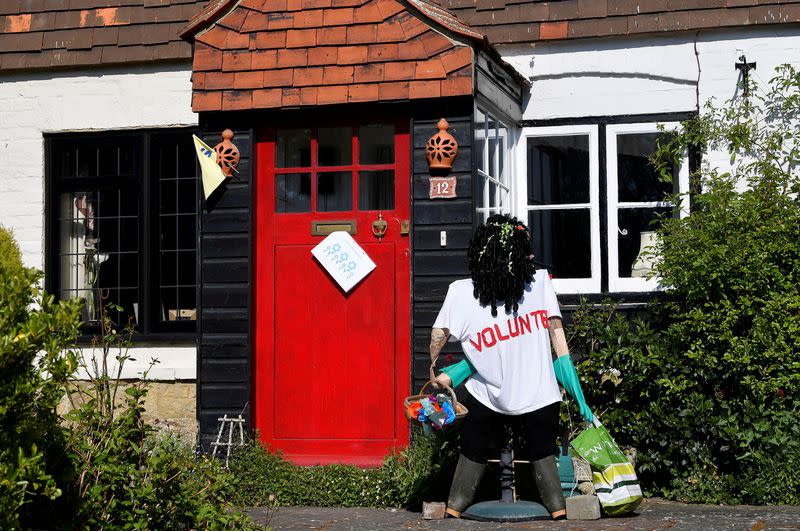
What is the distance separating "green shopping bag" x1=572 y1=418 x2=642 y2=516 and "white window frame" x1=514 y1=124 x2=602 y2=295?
8.11ft

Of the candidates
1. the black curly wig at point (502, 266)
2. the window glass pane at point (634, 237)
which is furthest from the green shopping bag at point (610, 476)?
the window glass pane at point (634, 237)

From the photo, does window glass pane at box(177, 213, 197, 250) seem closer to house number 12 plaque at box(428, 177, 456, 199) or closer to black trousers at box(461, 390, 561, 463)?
house number 12 plaque at box(428, 177, 456, 199)

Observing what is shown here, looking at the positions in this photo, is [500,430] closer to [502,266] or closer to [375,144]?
[502,266]

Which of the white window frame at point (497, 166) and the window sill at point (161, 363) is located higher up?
the white window frame at point (497, 166)

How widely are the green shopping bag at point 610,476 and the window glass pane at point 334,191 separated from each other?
268cm

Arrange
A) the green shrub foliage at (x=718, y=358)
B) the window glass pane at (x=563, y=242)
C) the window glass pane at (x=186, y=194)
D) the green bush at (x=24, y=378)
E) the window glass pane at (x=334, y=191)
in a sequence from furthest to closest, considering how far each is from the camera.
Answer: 1. the window glass pane at (x=186, y=194)
2. the window glass pane at (x=563, y=242)
3. the window glass pane at (x=334, y=191)
4. the green shrub foliage at (x=718, y=358)
5. the green bush at (x=24, y=378)

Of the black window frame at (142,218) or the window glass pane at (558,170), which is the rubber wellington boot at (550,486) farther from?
the black window frame at (142,218)

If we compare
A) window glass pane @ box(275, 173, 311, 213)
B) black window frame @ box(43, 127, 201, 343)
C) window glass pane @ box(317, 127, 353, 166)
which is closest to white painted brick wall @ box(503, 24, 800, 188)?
window glass pane @ box(317, 127, 353, 166)

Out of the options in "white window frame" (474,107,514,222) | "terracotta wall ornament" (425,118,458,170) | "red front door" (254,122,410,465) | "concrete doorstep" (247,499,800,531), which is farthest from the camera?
"white window frame" (474,107,514,222)

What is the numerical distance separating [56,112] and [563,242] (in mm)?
4521

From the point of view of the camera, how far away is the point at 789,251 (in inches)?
326

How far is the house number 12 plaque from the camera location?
28.2 ft

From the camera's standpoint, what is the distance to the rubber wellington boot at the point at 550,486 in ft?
23.4

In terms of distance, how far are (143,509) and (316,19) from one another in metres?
4.22
